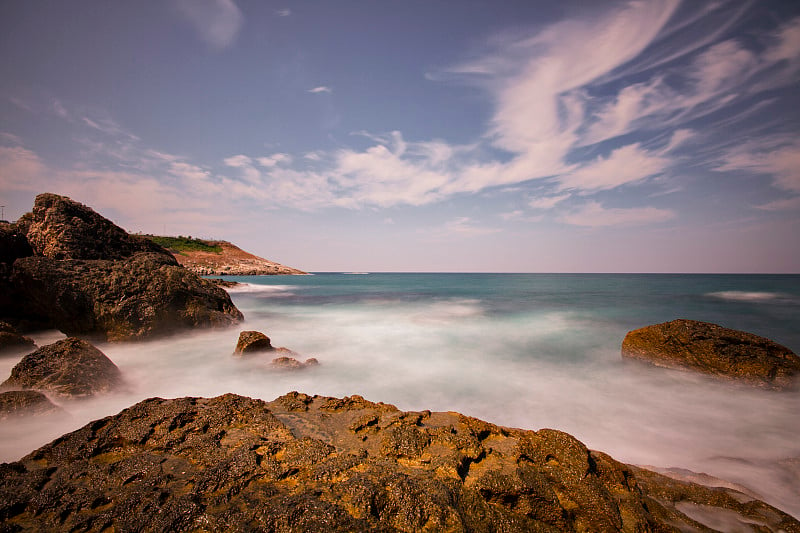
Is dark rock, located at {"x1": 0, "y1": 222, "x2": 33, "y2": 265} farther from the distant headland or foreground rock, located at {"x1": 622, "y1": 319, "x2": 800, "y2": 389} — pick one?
the distant headland

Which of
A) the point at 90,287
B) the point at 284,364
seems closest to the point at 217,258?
the point at 90,287

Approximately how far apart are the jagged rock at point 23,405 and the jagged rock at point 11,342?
4.35 metres

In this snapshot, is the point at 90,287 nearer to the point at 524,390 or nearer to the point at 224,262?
the point at 524,390

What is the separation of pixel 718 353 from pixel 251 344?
36.3 feet

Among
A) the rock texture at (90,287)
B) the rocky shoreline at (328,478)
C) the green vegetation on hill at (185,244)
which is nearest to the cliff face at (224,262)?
the green vegetation on hill at (185,244)

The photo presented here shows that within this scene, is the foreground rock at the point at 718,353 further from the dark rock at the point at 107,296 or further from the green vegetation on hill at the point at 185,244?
the green vegetation on hill at the point at 185,244

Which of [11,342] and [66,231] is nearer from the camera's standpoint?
[11,342]

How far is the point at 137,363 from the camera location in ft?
23.9

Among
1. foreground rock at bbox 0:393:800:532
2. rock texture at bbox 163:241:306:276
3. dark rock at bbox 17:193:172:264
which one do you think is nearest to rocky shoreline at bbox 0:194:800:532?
foreground rock at bbox 0:393:800:532

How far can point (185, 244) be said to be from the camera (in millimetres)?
75812

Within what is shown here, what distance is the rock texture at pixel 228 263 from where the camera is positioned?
6119 centimetres

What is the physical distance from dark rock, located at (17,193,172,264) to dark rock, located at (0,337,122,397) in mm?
6290

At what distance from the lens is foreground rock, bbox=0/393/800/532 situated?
2.12 m

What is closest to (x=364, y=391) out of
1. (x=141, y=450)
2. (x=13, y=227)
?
(x=141, y=450)
